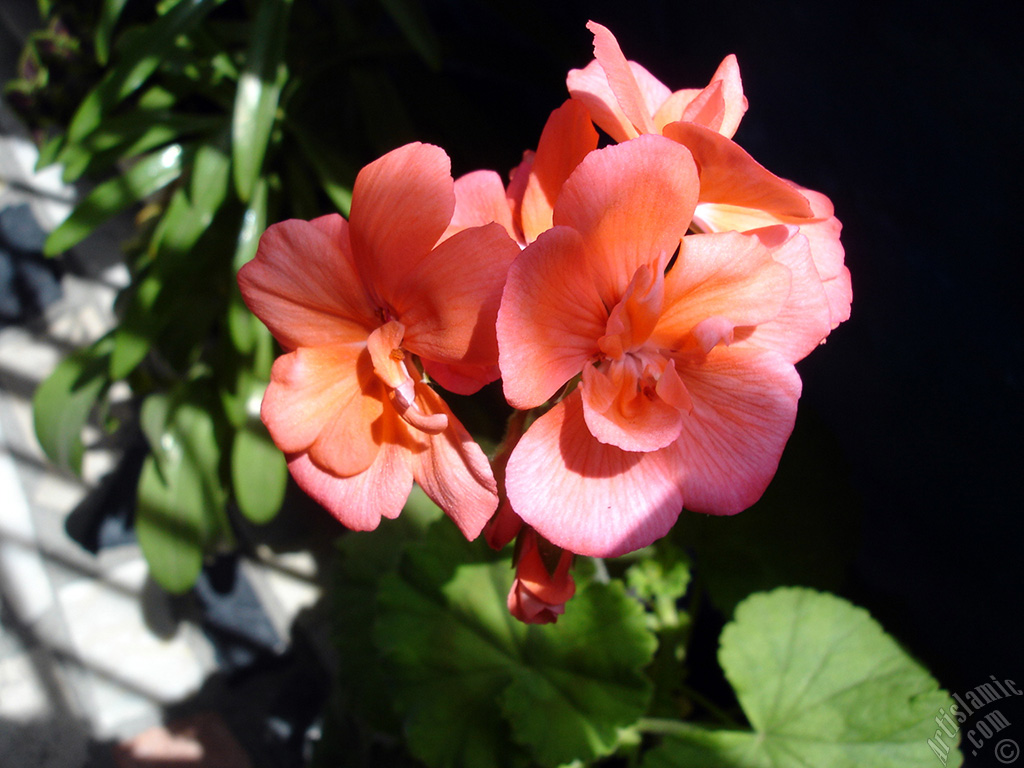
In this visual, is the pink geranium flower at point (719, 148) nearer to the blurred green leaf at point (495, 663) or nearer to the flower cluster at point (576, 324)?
the flower cluster at point (576, 324)

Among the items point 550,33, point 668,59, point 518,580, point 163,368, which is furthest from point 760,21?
point 163,368

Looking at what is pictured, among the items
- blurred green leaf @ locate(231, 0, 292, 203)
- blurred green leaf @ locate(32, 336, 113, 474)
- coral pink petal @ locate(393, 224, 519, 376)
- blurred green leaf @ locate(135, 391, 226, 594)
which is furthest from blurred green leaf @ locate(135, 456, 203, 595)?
coral pink petal @ locate(393, 224, 519, 376)

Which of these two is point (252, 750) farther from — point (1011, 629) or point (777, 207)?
point (777, 207)

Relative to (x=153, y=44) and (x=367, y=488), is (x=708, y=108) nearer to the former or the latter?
(x=367, y=488)

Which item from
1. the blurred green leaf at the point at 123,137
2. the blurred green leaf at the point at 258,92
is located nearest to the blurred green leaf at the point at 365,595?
the blurred green leaf at the point at 258,92

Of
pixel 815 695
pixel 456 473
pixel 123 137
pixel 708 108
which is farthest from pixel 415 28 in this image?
pixel 815 695

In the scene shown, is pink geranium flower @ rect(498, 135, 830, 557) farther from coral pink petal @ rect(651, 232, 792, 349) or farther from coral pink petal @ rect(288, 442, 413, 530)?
coral pink petal @ rect(288, 442, 413, 530)

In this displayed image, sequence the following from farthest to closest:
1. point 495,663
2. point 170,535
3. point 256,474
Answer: point 170,535
point 256,474
point 495,663
